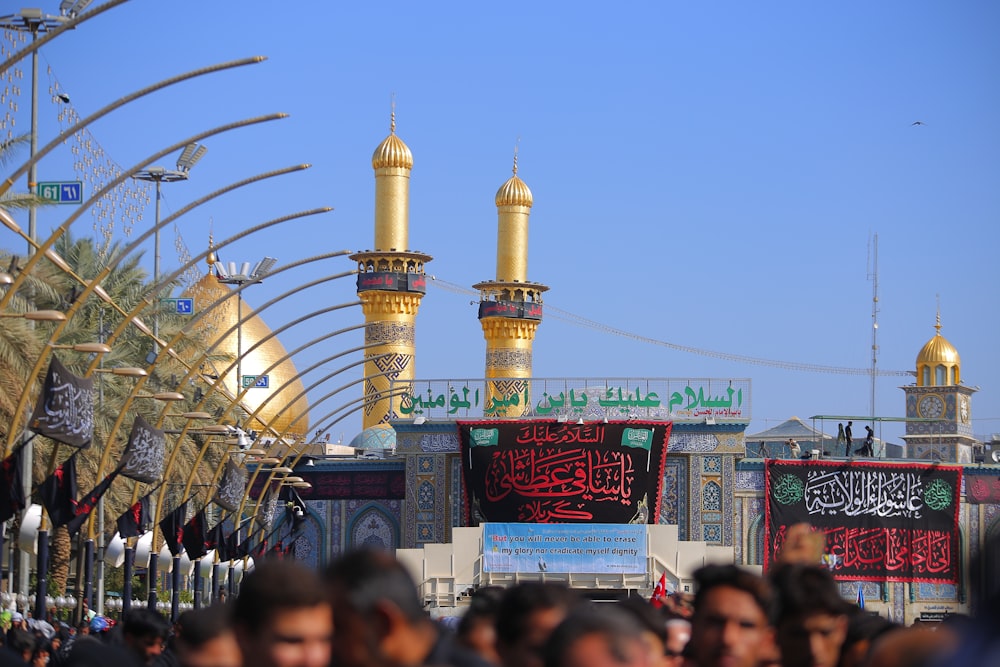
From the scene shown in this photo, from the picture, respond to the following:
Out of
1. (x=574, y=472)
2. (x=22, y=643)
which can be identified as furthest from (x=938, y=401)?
(x=22, y=643)

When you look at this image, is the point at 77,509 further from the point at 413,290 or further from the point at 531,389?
the point at 413,290

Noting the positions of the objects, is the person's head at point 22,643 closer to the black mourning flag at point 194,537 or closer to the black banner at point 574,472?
the black mourning flag at point 194,537

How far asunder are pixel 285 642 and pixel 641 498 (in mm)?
42413

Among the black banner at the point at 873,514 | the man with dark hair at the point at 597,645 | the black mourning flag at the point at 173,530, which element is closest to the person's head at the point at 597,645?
the man with dark hair at the point at 597,645

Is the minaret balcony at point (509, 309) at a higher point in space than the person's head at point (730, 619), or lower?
higher

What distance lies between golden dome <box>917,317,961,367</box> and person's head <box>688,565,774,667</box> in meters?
68.5

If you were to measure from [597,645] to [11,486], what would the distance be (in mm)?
16922

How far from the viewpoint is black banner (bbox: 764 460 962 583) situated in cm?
4697

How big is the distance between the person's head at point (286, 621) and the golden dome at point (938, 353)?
2765 inches

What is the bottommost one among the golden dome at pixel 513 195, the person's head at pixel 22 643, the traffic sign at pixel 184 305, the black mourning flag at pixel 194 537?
the person's head at pixel 22 643

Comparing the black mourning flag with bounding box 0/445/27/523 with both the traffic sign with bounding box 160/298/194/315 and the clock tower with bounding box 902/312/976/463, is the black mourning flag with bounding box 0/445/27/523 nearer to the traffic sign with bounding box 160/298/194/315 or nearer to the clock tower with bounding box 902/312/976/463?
the traffic sign with bounding box 160/298/194/315

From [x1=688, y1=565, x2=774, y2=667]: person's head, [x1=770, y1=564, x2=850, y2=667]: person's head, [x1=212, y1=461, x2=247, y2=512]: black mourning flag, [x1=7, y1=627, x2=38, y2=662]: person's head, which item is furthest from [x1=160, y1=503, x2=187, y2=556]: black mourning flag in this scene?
[x1=688, y1=565, x2=774, y2=667]: person's head

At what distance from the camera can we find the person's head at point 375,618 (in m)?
3.64

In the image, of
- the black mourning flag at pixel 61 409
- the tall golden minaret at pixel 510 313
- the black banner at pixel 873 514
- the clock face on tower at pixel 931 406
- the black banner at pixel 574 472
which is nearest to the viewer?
the black mourning flag at pixel 61 409
